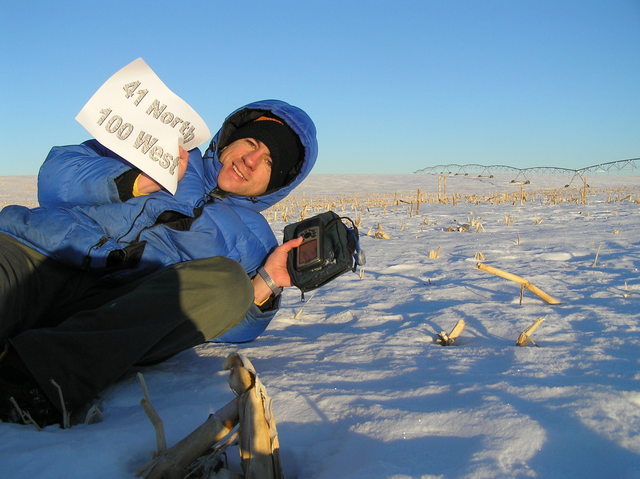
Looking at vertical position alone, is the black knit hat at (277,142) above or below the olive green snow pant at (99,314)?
above

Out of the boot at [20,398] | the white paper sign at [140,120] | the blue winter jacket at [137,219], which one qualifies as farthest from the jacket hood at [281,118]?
the boot at [20,398]

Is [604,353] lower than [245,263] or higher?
lower

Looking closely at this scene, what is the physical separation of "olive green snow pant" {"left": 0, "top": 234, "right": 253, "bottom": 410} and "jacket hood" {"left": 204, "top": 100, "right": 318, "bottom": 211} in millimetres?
646

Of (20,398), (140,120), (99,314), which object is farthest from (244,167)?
(20,398)

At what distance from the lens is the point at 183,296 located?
1.64 m

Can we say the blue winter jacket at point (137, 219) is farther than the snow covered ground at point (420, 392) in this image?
Yes

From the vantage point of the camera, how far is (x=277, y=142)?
2342 millimetres

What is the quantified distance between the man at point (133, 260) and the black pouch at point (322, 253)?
8 cm

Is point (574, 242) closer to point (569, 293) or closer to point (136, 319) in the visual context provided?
point (569, 293)

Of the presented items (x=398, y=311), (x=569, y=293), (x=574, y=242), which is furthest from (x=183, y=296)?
(x=574, y=242)

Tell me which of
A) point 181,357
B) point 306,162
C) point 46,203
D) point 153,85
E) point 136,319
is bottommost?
point 181,357

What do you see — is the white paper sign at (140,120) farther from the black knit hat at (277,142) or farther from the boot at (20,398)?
the boot at (20,398)

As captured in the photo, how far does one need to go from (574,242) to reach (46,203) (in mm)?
4552

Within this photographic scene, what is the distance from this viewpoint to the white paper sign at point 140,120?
195 cm
